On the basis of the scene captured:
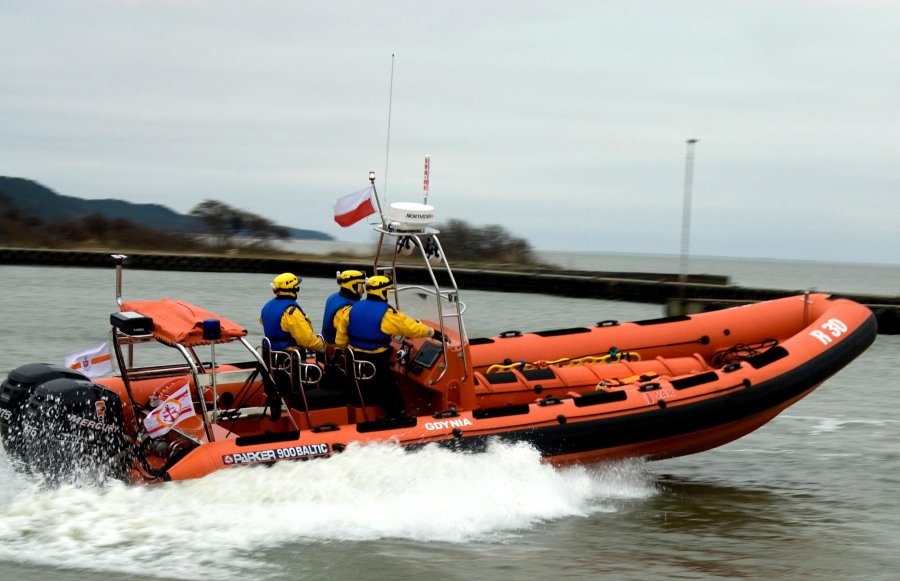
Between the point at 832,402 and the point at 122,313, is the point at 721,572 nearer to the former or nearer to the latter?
the point at 122,313

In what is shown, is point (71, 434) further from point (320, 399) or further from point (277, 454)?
point (320, 399)

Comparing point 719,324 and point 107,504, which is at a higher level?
point 719,324

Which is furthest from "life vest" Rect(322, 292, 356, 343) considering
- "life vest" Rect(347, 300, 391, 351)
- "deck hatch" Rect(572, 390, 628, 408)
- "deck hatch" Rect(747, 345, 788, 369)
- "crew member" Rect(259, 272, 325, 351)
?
"deck hatch" Rect(747, 345, 788, 369)

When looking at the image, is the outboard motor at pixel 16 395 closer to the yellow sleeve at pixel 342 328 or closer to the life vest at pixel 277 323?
the life vest at pixel 277 323

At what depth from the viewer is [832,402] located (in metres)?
11.1

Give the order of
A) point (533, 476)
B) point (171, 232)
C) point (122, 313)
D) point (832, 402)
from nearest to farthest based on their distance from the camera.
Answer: point (122, 313) → point (533, 476) → point (832, 402) → point (171, 232)

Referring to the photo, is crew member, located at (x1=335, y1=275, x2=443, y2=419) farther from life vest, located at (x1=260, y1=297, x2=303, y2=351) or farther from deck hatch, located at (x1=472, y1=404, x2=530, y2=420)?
deck hatch, located at (x1=472, y1=404, x2=530, y2=420)

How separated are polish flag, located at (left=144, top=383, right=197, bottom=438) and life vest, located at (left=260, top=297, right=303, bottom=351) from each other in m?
0.79

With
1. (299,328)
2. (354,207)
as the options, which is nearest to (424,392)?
(299,328)

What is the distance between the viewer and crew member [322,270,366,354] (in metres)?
6.63

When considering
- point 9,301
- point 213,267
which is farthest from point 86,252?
point 9,301

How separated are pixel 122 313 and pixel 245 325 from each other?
414 inches

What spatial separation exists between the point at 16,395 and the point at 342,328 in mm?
1933

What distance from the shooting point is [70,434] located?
557 cm
